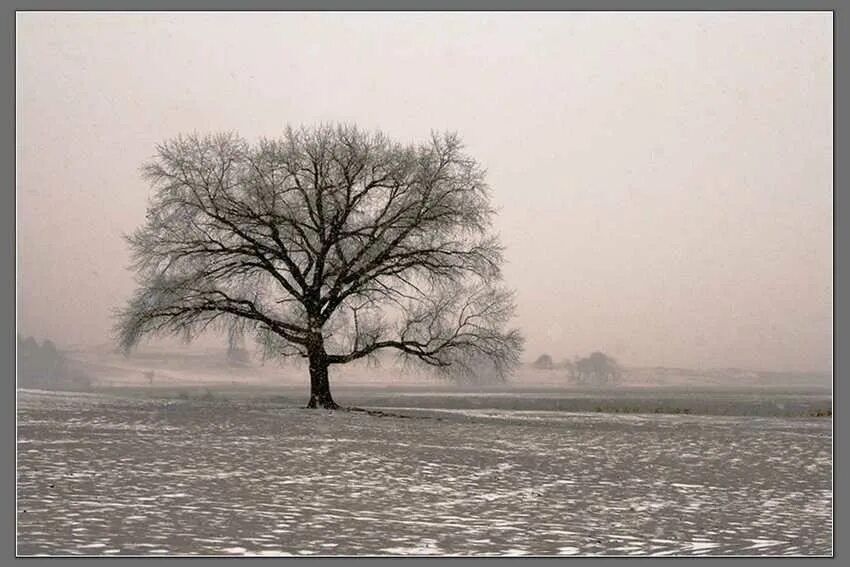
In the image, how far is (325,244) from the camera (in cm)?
2900

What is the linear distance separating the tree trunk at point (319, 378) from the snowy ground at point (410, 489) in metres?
4.46

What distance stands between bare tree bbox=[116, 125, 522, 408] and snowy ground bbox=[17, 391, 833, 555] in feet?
17.1

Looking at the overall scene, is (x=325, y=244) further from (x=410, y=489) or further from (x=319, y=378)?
(x=410, y=489)

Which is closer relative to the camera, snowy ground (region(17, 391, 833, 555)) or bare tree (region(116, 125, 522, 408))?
snowy ground (region(17, 391, 833, 555))

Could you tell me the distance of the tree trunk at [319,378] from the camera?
28.7 m

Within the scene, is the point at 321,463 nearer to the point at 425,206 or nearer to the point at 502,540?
the point at 502,540

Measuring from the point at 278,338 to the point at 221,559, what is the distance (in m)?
18.9

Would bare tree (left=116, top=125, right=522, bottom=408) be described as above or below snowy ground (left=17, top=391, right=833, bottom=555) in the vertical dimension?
above

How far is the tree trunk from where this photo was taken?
28719 mm

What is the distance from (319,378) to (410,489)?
1460 cm

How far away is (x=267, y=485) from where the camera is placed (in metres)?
14.5

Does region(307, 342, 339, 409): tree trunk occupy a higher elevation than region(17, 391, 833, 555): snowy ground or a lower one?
higher

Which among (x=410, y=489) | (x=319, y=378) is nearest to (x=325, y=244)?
(x=319, y=378)

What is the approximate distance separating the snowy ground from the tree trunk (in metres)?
4.46
